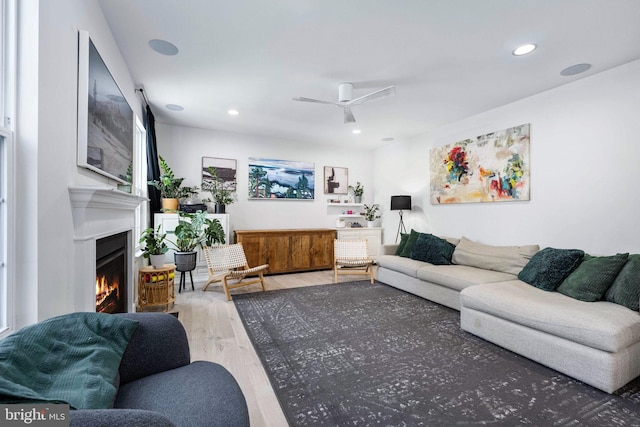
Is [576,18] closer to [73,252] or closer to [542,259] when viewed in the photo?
[542,259]

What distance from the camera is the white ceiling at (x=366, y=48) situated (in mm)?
2074

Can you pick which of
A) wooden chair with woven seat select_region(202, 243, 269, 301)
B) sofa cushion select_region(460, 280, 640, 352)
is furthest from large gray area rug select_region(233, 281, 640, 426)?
wooden chair with woven seat select_region(202, 243, 269, 301)

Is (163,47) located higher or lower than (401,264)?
higher

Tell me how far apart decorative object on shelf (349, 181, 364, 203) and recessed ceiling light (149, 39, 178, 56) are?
14.2 feet

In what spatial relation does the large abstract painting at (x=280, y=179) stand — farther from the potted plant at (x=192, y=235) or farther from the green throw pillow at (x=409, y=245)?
the green throw pillow at (x=409, y=245)

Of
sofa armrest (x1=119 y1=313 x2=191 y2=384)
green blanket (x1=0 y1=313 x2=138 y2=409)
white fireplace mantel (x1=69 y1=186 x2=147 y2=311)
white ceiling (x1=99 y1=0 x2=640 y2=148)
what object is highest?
white ceiling (x1=99 y1=0 x2=640 y2=148)

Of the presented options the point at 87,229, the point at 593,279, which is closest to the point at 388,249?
the point at 593,279

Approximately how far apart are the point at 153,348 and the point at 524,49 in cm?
350

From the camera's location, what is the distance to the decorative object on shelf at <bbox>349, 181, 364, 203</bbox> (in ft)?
20.7

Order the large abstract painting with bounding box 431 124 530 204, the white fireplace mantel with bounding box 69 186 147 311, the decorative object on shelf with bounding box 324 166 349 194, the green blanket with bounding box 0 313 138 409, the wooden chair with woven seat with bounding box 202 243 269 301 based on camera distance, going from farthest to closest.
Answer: the decorative object on shelf with bounding box 324 166 349 194, the wooden chair with woven seat with bounding box 202 243 269 301, the large abstract painting with bounding box 431 124 530 204, the white fireplace mantel with bounding box 69 186 147 311, the green blanket with bounding box 0 313 138 409

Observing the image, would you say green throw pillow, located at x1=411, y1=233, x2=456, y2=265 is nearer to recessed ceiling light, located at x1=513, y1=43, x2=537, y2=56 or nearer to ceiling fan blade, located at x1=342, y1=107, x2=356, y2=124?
ceiling fan blade, located at x1=342, y1=107, x2=356, y2=124

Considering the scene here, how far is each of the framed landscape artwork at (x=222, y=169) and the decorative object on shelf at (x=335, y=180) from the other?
1.90m

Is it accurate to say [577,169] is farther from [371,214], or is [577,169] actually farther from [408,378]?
[371,214]

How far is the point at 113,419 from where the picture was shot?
2.01 feet
